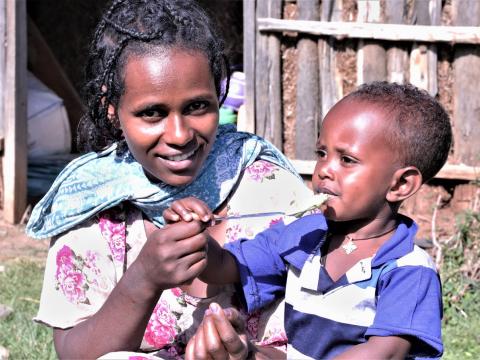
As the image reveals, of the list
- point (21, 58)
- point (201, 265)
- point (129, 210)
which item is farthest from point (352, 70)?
point (201, 265)

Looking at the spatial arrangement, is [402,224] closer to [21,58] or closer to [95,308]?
[95,308]

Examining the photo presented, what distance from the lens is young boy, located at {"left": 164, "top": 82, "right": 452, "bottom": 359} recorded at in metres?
2.32

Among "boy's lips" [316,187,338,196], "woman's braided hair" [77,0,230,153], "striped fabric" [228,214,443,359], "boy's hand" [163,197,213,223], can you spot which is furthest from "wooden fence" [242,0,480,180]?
"boy's hand" [163,197,213,223]

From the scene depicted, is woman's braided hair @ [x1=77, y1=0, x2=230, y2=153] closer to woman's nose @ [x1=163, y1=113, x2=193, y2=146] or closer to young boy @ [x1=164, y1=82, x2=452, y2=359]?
woman's nose @ [x1=163, y1=113, x2=193, y2=146]

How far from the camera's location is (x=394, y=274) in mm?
2367

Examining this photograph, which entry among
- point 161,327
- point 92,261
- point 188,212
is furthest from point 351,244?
point 92,261

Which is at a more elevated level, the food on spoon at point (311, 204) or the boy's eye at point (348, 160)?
the boy's eye at point (348, 160)

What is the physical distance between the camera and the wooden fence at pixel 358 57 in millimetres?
5844

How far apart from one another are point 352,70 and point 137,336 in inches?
155

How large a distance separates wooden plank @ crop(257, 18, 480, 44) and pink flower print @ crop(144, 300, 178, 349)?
357 centimetres

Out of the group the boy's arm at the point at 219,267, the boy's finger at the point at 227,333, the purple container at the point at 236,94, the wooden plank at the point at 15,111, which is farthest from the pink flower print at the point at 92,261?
the purple container at the point at 236,94

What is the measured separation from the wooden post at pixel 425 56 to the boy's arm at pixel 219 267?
3.57 m

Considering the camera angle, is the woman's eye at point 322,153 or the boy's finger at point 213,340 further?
the woman's eye at point 322,153

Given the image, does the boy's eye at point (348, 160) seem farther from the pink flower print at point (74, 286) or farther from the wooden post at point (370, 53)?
the wooden post at point (370, 53)
